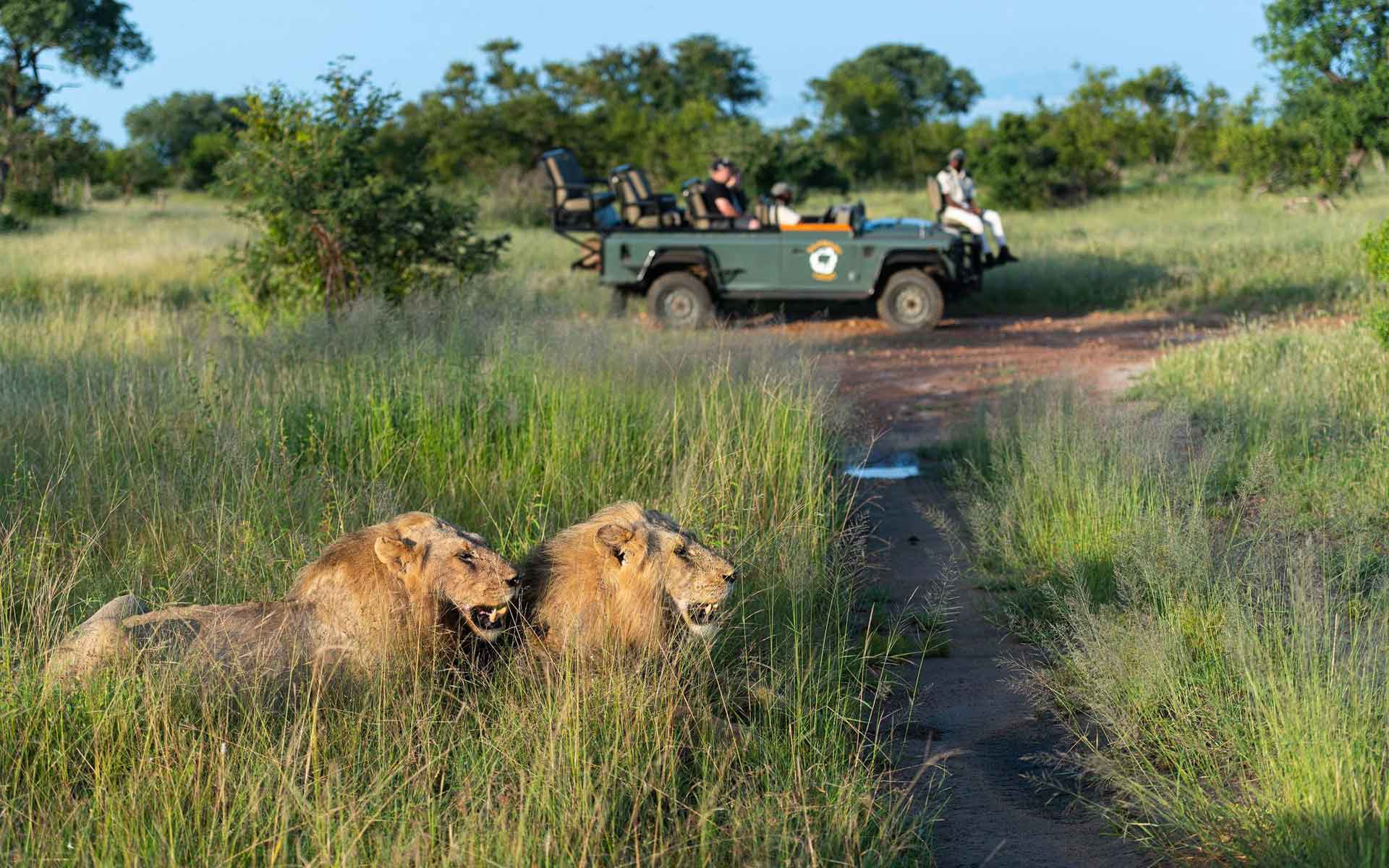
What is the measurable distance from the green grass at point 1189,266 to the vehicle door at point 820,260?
280 cm

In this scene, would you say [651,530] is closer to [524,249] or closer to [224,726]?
[224,726]

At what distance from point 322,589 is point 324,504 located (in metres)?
1.90

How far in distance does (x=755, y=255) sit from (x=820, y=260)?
2.44ft

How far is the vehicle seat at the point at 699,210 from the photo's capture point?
16.3m

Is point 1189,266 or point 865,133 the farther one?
point 865,133

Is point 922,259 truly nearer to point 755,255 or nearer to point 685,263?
point 755,255

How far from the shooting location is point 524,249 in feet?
76.8

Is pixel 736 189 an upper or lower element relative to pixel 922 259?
upper

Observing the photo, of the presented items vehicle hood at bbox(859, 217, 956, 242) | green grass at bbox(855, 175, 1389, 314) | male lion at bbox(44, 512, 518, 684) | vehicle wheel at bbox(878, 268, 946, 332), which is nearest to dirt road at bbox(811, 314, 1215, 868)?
male lion at bbox(44, 512, 518, 684)

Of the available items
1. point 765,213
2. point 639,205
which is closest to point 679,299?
point 639,205

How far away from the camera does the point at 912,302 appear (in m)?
16.2

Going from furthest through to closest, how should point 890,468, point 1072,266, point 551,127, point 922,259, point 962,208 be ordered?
1. point 551,127
2. point 1072,266
3. point 962,208
4. point 922,259
5. point 890,468

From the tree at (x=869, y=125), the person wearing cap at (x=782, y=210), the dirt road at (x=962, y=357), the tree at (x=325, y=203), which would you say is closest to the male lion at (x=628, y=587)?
the dirt road at (x=962, y=357)

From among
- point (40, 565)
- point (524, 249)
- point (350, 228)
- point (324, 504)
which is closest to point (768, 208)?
point (350, 228)
